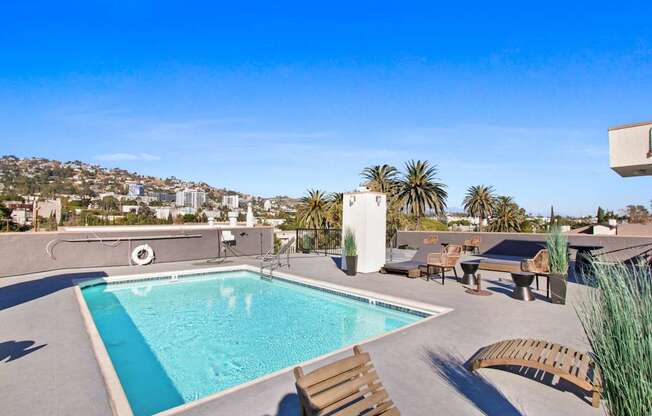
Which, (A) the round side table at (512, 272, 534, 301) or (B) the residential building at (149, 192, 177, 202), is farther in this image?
(B) the residential building at (149, 192, 177, 202)

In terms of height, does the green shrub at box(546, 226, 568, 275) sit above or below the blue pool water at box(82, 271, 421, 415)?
above

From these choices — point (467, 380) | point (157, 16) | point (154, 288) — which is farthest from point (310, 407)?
point (157, 16)

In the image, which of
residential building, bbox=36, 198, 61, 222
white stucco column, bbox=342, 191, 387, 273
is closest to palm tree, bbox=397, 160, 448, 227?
white stucco column, bbox=342, 191, 387, 273

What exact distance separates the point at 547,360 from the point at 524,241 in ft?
40.4

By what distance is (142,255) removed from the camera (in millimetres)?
11664

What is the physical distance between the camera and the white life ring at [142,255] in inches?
451

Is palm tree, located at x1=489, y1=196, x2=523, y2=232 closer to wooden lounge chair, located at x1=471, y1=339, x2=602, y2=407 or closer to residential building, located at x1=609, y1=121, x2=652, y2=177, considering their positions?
residential building, located at x1=609, y1=121, x2=652, y2=177

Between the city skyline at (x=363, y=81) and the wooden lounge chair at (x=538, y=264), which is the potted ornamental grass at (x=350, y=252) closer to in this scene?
the wooden lounge chair at (x=538, y=264)

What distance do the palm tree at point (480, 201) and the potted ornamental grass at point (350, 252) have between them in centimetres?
2580

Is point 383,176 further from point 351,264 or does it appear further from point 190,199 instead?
point 190,199

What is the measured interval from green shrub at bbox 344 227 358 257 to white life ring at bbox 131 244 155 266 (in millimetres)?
6367

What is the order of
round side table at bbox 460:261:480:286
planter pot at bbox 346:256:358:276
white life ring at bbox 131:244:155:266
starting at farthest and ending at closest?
white life ring at bbox 131:244:155:266
planter pot at bbox 346:256:358:276
round side table at bbox 460:261:480:286

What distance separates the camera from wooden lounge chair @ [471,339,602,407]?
3191 mm

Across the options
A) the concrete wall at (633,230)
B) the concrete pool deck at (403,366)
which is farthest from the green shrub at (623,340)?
the concrete wall at (633,230)
